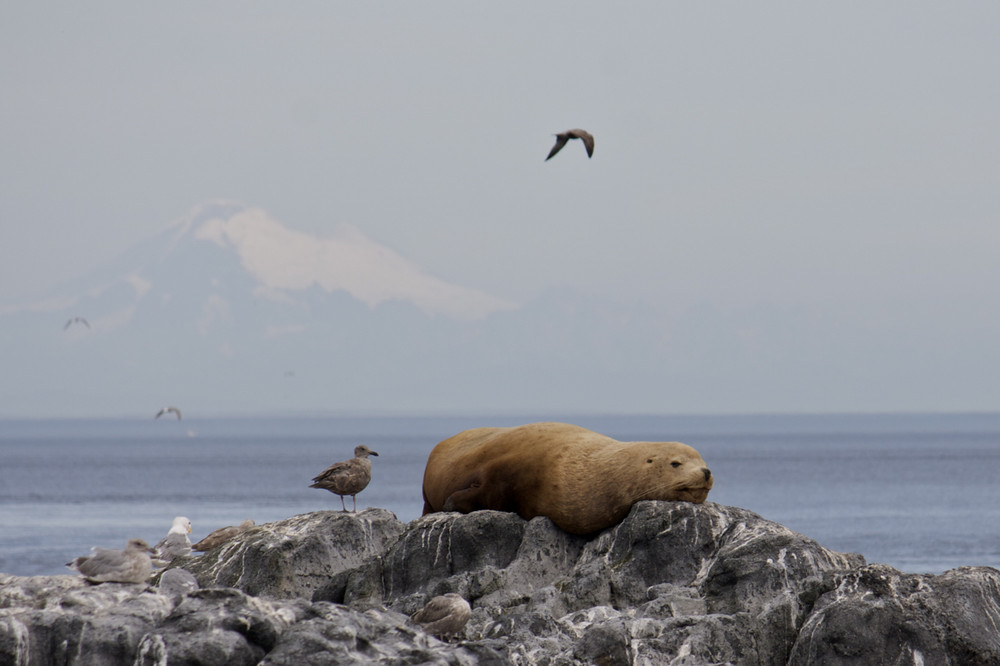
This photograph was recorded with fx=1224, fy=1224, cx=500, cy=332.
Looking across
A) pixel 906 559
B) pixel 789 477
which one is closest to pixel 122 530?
pixel 906 559

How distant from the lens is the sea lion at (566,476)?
1112 centimetres

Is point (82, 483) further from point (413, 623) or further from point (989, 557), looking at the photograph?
point (413, 623)

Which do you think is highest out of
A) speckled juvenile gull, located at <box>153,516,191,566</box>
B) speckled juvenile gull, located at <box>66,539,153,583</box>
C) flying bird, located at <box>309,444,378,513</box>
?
flying bird, located at <box>309,444,378,513</box>

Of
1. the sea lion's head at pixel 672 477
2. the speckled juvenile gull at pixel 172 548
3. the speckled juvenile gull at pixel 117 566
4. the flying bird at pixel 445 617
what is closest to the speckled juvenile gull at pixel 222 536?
the speckled juvenile gull at pixel 172 548

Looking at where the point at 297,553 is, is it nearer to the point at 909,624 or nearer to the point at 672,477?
the point at 672,477

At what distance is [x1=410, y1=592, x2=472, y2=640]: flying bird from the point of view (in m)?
8.98

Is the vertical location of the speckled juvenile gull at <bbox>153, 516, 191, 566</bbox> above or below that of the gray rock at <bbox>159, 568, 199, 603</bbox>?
below

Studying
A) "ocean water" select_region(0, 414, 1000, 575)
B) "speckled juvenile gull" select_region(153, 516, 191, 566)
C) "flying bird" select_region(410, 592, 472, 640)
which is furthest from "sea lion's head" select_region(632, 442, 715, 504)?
"ocean water" select_region(0, 414, 1000, 575)

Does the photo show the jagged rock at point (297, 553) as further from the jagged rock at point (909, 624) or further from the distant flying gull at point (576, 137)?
the distant flying gull at point (576, 137)

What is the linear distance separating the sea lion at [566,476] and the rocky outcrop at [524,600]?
0.80ft

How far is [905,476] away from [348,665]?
311 ft

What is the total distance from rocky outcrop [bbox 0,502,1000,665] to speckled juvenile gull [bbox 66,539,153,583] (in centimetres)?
25

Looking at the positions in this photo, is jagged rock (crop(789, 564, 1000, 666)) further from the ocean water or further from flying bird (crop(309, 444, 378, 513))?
the ocean water

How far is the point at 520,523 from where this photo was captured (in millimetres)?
11438
